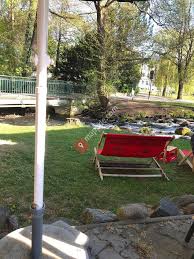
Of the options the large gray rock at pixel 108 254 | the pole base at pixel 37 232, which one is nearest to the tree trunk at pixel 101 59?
the large gray rock at pixel 108 254

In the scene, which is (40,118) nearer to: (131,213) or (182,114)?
(131,213)

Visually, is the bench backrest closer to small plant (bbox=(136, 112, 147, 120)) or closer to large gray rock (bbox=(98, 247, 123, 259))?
large gray rock (bbox=(98, 247, 123, 259))

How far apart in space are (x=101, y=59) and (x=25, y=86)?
4.72 m

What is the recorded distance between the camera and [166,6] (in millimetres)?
20250

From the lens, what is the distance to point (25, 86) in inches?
750

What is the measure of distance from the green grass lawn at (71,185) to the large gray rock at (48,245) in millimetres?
1315

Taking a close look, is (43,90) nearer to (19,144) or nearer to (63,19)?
(19,144)

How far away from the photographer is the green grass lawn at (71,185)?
4641 mm

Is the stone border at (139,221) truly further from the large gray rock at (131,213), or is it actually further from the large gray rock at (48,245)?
the large gray rock at (48,245)

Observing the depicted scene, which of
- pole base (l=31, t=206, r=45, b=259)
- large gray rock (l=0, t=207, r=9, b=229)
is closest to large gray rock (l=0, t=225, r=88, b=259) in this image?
pole base (l=31, t=206, r=45, b=259)

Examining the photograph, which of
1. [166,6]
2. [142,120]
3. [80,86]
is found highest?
[166,6]

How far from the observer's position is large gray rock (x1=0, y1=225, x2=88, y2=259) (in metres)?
2.51

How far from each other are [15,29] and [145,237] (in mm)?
23846

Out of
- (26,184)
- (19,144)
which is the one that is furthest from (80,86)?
(26,184)
